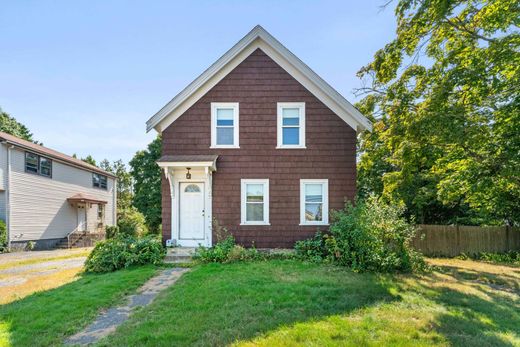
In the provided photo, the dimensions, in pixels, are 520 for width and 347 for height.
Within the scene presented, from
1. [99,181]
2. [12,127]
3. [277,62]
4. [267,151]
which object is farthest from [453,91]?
[12,127]

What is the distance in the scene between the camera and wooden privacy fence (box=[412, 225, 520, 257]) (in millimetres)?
14445

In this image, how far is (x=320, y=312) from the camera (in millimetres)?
5051

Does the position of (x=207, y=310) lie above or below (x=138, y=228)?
above

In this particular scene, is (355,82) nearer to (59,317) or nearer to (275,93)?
(275,93)

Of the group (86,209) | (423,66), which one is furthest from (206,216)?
(86,209)

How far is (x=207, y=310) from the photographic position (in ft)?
16.7

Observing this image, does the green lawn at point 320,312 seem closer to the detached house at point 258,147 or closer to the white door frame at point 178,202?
the white door frame at point 178,202

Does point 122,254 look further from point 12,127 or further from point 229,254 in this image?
point 12,127

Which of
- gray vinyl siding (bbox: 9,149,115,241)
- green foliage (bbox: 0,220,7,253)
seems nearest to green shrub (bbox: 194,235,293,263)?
green foliage (bbox: 0,220,7,253)

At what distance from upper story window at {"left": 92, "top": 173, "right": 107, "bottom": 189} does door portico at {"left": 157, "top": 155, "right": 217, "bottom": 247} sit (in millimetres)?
17172

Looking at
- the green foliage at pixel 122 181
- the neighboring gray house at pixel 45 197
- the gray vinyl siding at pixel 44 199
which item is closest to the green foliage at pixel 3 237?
the neighboring gray house at pixel 45 197

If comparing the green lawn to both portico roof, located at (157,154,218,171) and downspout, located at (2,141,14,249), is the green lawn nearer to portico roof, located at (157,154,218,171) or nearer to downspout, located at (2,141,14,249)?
portico roof, located at (157,154,218,171)

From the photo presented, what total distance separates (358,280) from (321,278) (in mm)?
864

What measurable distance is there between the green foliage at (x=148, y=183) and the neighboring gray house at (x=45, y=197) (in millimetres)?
6006
